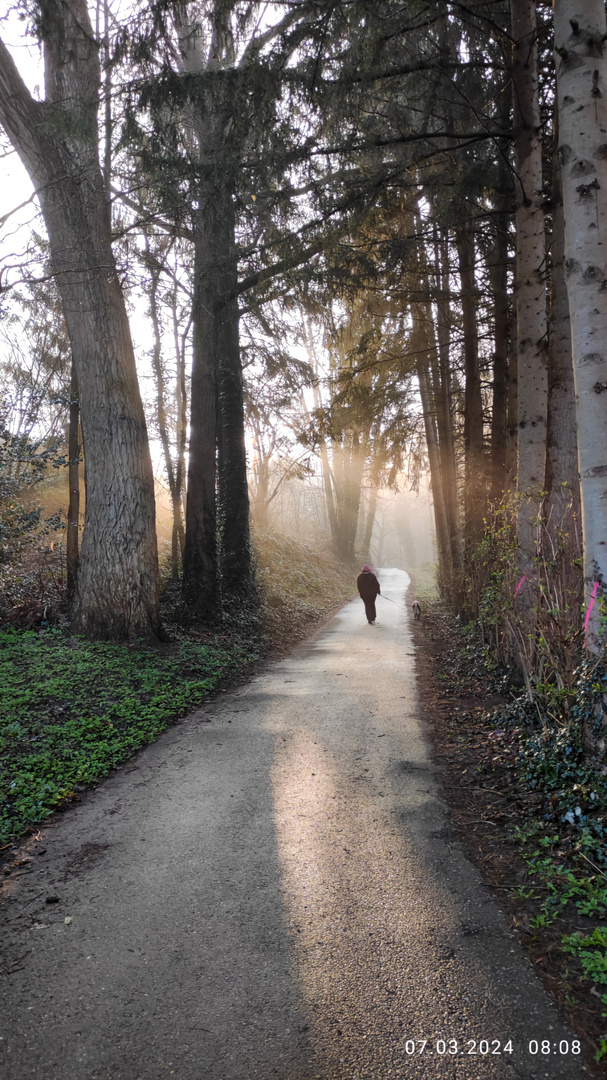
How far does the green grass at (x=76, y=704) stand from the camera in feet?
15.5

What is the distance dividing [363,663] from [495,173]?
7.96 metres

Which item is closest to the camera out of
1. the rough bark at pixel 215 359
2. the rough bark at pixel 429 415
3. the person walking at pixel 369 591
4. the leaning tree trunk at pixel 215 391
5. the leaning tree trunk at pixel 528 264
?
the leaning tree trunk at pixel 528 264

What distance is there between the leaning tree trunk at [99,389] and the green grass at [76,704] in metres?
0.76

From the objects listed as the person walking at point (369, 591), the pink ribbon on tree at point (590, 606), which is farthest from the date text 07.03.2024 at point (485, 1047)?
the person walking at point (369, 591)

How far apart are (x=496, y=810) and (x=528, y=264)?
20.4ft

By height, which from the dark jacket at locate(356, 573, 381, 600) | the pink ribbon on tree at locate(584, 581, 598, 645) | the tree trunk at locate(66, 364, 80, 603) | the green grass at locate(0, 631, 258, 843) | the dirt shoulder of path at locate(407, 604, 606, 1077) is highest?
the tree trunk at locate(66, 364, 80, 603)

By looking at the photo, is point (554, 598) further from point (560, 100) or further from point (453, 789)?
point (560, 100)

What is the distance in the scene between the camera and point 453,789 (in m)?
4.73

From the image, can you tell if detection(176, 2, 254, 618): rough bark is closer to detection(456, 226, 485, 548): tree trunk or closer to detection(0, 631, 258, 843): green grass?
detection(0, 631, 258, 843): green grass

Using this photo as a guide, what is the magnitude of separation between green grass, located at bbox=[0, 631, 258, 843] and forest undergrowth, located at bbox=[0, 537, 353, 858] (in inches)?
0.4

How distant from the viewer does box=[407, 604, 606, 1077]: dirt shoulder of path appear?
2.51 m

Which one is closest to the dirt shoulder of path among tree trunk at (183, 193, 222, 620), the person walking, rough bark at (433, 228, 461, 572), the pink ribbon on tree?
the pink ribbon on tree

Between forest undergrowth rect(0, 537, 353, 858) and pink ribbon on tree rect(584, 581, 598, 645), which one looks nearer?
pink ribbon on tree rect(584, 581, 598, 645)

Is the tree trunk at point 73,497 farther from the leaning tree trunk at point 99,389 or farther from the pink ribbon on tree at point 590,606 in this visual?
the pink ribbon on tree at point 590,606
